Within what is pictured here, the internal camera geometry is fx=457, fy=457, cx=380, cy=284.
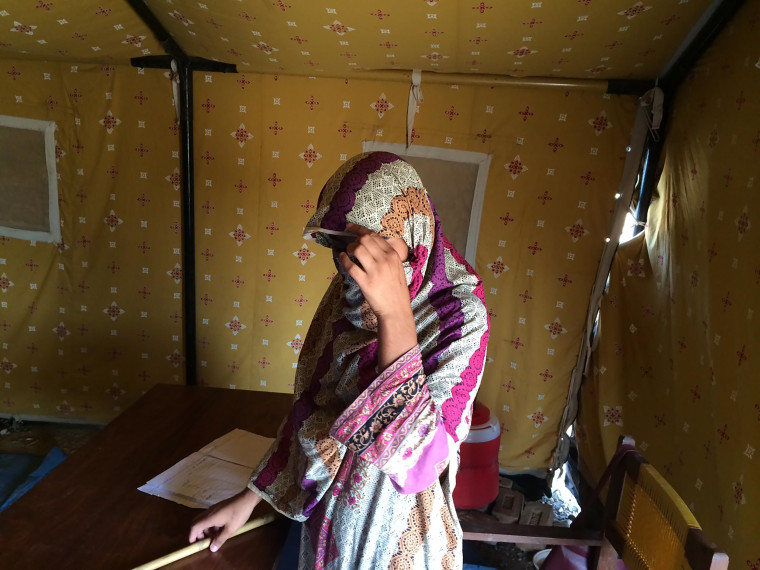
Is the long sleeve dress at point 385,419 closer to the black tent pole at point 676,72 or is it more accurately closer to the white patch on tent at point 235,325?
the black tent pole at point 676,72

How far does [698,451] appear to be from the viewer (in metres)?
1.42

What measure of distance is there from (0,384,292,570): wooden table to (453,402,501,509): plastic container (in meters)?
0.85

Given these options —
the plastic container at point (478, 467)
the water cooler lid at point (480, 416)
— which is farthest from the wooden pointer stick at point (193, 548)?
the water cooler lid at point (480, 416)

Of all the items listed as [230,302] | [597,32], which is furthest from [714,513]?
[230,302]

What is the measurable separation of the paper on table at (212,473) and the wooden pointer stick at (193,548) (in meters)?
0.11

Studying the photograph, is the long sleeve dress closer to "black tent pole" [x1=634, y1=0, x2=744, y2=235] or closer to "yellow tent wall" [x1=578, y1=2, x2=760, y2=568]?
"yellow tent wall" [x1=578, y1=2, x2=760, y2=568]

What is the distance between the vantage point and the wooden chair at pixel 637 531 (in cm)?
83

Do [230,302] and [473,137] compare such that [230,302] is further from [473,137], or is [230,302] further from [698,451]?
[698,451]

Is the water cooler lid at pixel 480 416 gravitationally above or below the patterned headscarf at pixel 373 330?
below

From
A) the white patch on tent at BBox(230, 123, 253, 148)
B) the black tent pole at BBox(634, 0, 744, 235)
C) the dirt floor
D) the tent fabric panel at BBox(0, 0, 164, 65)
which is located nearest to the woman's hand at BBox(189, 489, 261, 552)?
the dirt floor

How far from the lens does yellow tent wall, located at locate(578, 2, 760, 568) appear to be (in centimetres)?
123

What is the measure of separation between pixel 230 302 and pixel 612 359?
5.99ft

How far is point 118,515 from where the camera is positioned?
992 mm

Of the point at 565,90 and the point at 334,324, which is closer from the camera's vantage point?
the point at 334,324
